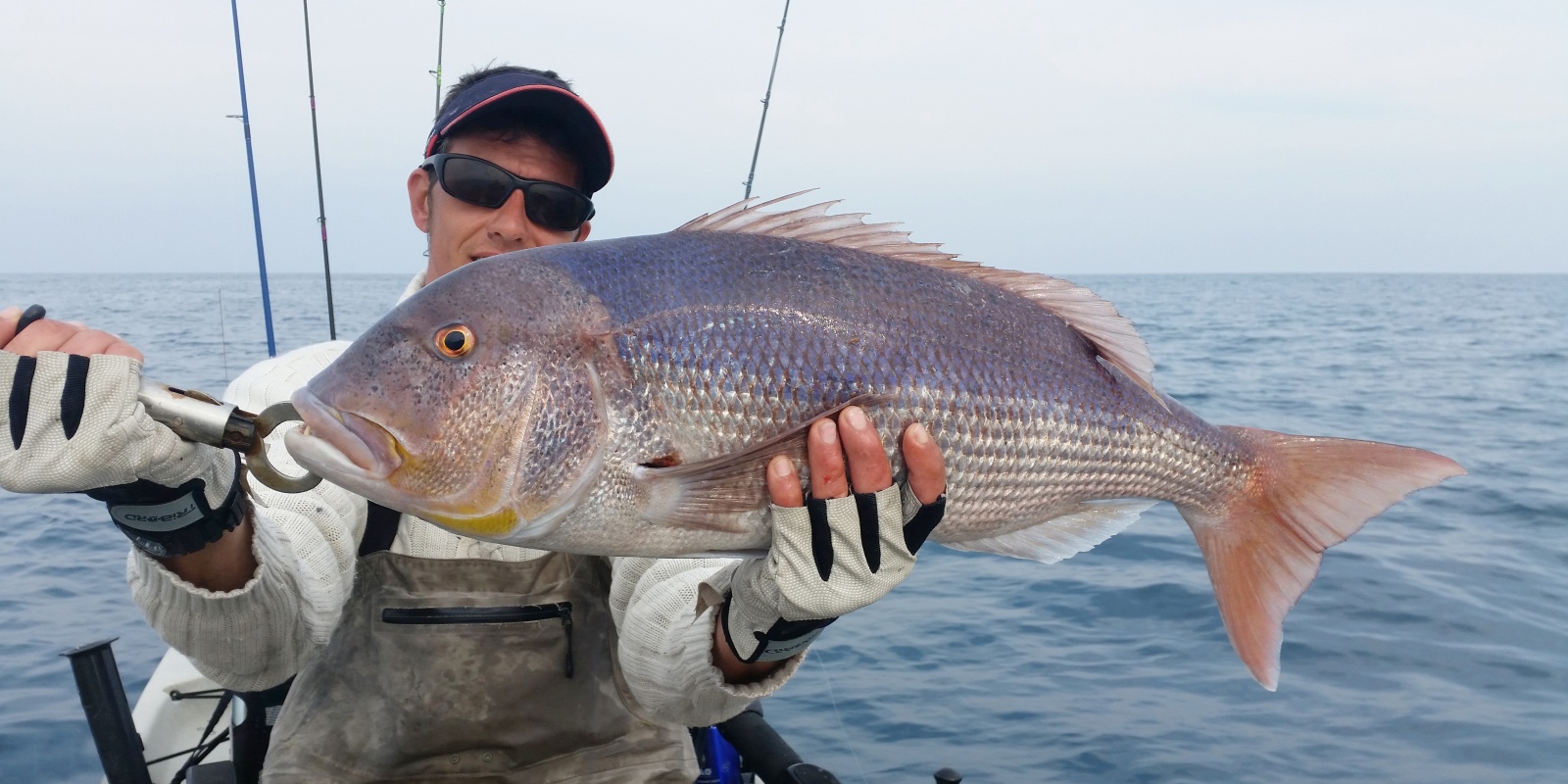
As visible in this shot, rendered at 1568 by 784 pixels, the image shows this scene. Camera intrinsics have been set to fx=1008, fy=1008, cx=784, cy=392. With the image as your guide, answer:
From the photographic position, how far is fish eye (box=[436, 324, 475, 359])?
1.80m

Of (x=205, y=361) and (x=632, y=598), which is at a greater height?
(x=632, y=598)

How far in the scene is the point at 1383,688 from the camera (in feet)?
17.6

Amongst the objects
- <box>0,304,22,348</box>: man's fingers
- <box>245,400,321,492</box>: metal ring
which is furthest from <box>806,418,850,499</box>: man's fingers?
<box>0,304,22,348</box>: man's fingers

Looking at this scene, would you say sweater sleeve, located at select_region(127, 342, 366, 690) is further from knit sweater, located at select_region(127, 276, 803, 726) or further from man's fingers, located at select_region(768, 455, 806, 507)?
man's fingers, located at select_region(768, 455, 806, 507)

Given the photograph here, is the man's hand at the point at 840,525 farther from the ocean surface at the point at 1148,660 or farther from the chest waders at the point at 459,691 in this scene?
the ocean surface at the point at 1148,660

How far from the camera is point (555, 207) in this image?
305cm

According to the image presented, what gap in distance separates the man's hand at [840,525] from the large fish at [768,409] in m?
0.05

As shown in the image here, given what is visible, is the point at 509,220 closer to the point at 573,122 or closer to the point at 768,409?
the point at 573,122

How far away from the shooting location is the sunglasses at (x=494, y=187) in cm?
295

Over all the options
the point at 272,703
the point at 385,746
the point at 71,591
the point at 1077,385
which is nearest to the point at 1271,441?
the point at 1077,385

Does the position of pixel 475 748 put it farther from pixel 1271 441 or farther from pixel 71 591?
pixel 71 591

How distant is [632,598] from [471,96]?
155cm

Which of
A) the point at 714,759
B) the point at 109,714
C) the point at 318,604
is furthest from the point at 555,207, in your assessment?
the point at 109,714

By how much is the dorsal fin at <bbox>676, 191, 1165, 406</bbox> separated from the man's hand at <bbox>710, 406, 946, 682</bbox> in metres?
0.45
